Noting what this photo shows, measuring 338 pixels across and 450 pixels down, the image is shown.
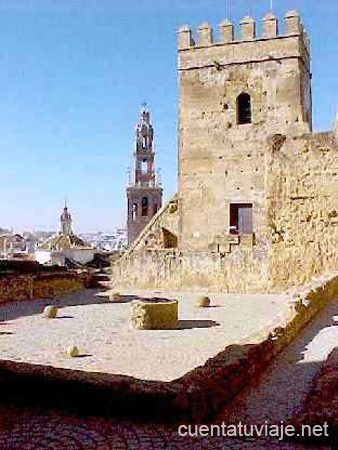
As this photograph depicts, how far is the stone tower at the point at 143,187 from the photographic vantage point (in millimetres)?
58562

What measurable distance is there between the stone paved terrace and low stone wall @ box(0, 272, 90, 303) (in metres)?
0.56

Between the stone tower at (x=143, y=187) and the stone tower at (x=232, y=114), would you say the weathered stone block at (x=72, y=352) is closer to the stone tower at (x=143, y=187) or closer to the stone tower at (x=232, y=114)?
the stone tower at (x=232, y=114)

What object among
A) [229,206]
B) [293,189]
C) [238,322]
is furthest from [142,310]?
[229,206]

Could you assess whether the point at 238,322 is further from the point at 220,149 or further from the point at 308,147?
the point at 220,149

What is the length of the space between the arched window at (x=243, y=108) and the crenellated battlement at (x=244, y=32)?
215 centimetres

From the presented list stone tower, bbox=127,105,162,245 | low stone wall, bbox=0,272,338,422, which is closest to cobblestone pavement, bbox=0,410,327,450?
low stone wall, bbox=0,272,338,422

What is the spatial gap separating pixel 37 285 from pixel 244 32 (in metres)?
12.3

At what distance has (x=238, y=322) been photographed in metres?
11.1

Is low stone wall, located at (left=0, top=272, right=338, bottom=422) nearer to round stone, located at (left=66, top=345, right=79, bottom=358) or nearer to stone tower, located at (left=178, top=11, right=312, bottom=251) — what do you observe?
round stone, located at (left=66, top=345, right=79, bottom=358)

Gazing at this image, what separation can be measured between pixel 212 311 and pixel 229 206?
8731 mm

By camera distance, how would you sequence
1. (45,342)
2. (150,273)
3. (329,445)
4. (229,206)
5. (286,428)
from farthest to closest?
(229,206)
(150,273)
(45,342)
(286,428)
(329,445)

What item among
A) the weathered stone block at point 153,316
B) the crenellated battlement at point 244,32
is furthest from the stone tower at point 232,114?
the weathered stone block at point 153,316

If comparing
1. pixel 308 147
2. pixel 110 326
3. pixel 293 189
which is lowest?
pixel 110 326

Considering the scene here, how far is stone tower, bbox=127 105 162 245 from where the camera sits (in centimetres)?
5856
